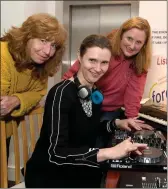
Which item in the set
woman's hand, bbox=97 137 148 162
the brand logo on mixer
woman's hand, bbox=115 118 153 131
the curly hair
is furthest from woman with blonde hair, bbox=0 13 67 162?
the brand logo on mixer

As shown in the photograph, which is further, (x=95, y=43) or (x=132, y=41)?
(x=132, y=41)

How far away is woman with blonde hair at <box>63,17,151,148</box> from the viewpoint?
51.9 inches

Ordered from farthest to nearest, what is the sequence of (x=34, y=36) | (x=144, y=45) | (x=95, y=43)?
1. (x=144, y=45)
2. (x=34, y=36)
3. (x=95, y=43)

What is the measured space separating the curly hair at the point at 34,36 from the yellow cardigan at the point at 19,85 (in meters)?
0.02

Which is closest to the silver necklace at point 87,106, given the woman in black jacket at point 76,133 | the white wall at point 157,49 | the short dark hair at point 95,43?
the woman in black jacket at point 76,133

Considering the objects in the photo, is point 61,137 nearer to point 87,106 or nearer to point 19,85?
point 87,106

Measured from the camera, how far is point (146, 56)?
4.59 ft

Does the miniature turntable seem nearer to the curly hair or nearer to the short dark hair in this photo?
the short dark hair

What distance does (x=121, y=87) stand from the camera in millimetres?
1476

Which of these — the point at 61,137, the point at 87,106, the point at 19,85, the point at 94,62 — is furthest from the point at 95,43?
the point at 19,85

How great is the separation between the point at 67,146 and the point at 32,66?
469 millimetres

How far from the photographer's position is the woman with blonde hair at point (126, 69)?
1319mm

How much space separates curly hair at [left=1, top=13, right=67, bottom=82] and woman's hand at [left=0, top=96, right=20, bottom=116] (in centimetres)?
13

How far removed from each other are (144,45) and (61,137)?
69 centimetres
